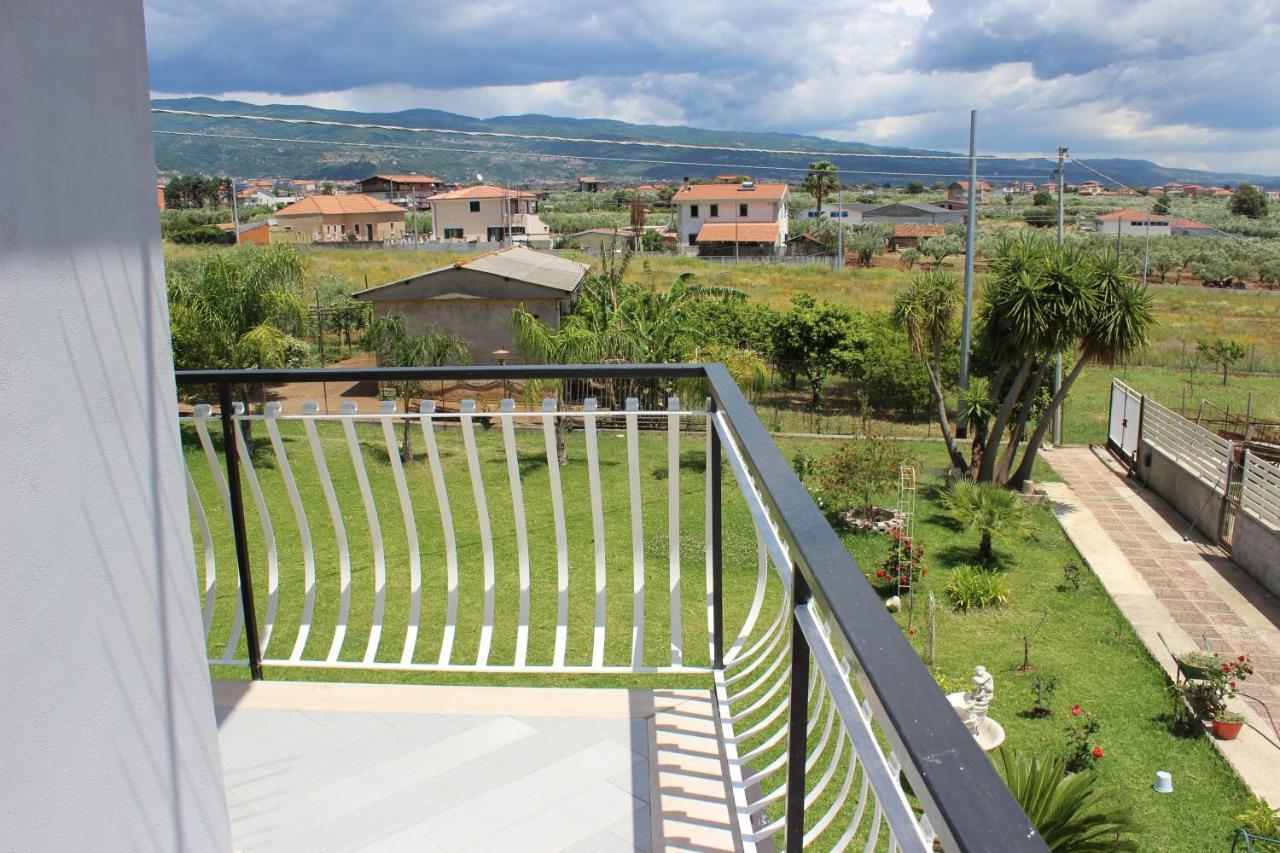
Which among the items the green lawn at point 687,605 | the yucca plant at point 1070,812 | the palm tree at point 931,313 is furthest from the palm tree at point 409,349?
the yucca plant at point 1070,812

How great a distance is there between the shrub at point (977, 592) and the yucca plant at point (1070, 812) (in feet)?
22.0

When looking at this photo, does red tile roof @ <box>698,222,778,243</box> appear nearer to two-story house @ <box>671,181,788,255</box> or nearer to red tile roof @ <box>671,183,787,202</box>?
two-story house @ <box>671,181,788,255</box>

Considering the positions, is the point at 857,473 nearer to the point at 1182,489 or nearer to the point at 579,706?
the point at 1182,489

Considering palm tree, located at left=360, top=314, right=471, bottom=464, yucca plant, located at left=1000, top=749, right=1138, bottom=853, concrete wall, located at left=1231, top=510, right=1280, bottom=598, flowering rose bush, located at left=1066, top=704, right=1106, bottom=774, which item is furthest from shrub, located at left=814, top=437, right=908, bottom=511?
yucca plant, located at left=1000, top=749, right=1138, bottom=853

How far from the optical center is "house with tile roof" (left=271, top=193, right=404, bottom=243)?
56.2 metres

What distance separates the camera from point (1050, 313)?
48.5ft

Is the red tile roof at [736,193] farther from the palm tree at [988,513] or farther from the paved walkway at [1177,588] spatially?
the palm tree at [988,513]

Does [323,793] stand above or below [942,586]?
above

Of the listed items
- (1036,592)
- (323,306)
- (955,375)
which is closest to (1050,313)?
(1036,592)

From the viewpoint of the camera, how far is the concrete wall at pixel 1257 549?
39.2 feet

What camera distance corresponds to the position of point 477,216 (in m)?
60.0

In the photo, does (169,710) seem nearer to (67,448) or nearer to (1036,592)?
(67,448)

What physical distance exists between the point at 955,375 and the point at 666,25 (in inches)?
427

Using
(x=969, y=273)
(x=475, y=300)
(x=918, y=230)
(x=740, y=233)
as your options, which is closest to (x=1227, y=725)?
(x=969, y=273)
